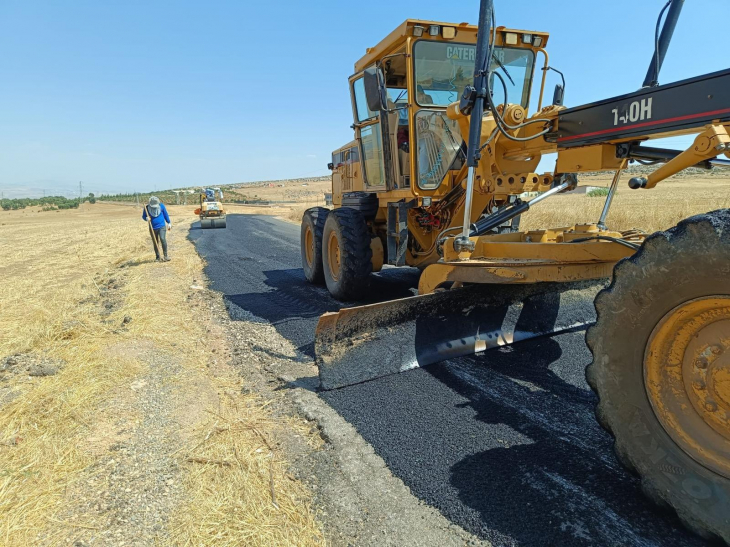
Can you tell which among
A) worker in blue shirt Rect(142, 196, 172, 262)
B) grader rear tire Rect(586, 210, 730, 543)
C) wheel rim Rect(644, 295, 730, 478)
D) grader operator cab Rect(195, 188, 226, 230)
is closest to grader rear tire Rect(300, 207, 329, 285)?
worker in blue shirt Rect(142, 196, 172, 262)

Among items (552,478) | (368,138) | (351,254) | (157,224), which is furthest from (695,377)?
(157,224)

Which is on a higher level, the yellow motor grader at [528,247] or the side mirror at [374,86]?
the side mirror at [374,86]

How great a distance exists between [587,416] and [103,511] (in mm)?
2810

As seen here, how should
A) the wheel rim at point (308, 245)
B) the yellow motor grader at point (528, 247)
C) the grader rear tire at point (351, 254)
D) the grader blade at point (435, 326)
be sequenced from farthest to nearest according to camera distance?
1. the wheel rim at point (308, 245)
2. the grader rear tire at point (351, 254)
3. the grader blade at point (435, 326)
4. the yellow motor grader at point (528, 247)

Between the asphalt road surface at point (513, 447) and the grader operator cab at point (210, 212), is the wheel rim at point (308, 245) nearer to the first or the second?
the asphalt road surface at point (513, 447)

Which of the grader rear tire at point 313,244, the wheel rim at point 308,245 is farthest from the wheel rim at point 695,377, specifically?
the wheel rim at point 308,245

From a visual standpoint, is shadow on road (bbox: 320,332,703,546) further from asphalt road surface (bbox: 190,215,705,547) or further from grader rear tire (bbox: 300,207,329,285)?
grader rear tire (bbox: 300,207,329,285)

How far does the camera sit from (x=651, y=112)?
2908 mm

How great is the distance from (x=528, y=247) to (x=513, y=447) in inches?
54.9

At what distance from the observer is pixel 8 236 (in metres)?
20.8

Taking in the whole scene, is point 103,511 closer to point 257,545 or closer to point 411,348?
point 257,545

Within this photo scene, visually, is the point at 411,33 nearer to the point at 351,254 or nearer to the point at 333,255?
the point at 351,254

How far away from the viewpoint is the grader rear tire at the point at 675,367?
1.91 m

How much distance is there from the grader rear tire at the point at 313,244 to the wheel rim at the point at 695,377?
579 centimetres
